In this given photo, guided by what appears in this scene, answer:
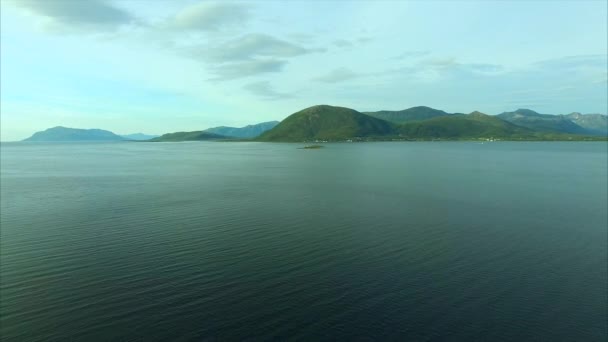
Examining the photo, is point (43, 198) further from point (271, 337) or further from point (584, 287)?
point (584, 287)

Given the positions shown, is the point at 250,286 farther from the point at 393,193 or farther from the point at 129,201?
the point at 393,193

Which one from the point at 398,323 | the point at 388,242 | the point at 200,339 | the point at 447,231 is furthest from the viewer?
the point at 447,231

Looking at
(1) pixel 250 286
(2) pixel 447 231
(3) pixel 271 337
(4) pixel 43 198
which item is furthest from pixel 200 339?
(4) pixel 43 198

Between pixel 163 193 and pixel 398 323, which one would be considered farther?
pixel 163 193

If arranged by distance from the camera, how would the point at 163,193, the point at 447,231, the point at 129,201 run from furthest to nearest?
1. the point at 163,193
2. the point at 129,201
3. the point at 447,231

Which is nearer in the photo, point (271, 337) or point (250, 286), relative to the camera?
point (271, 337)

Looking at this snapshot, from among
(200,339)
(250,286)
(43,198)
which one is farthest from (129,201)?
(200,339)
